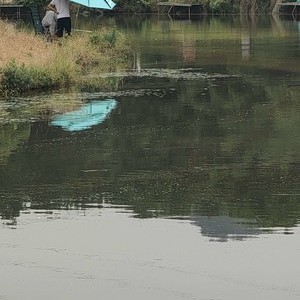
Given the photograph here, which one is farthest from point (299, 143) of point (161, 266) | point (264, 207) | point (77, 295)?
point (77, 295)

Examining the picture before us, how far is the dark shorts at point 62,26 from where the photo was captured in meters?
29.0

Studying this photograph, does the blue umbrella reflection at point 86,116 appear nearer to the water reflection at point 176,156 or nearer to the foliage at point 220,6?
the water reflection at point 176,156

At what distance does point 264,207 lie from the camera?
10.3 m

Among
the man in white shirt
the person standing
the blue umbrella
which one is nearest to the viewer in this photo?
the person standing

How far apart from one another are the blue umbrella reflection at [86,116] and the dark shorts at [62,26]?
1013 centimetres

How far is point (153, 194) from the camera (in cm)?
1099

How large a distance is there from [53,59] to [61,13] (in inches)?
267

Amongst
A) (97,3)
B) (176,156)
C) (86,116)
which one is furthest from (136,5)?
(176,156)

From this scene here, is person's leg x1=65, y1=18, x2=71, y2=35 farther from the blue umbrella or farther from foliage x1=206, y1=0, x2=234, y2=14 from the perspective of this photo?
foliage x1=206, y1=0, x2=234, y2=14

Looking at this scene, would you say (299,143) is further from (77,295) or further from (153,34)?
(153,34)

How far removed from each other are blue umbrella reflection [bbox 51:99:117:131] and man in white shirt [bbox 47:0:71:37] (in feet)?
32.2

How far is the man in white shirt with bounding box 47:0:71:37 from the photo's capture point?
28.6 metres

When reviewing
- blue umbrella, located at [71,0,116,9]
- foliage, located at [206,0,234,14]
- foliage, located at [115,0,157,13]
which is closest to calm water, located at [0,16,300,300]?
blue umbrella, located at [71,0,116,9]

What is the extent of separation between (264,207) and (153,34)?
120ft
